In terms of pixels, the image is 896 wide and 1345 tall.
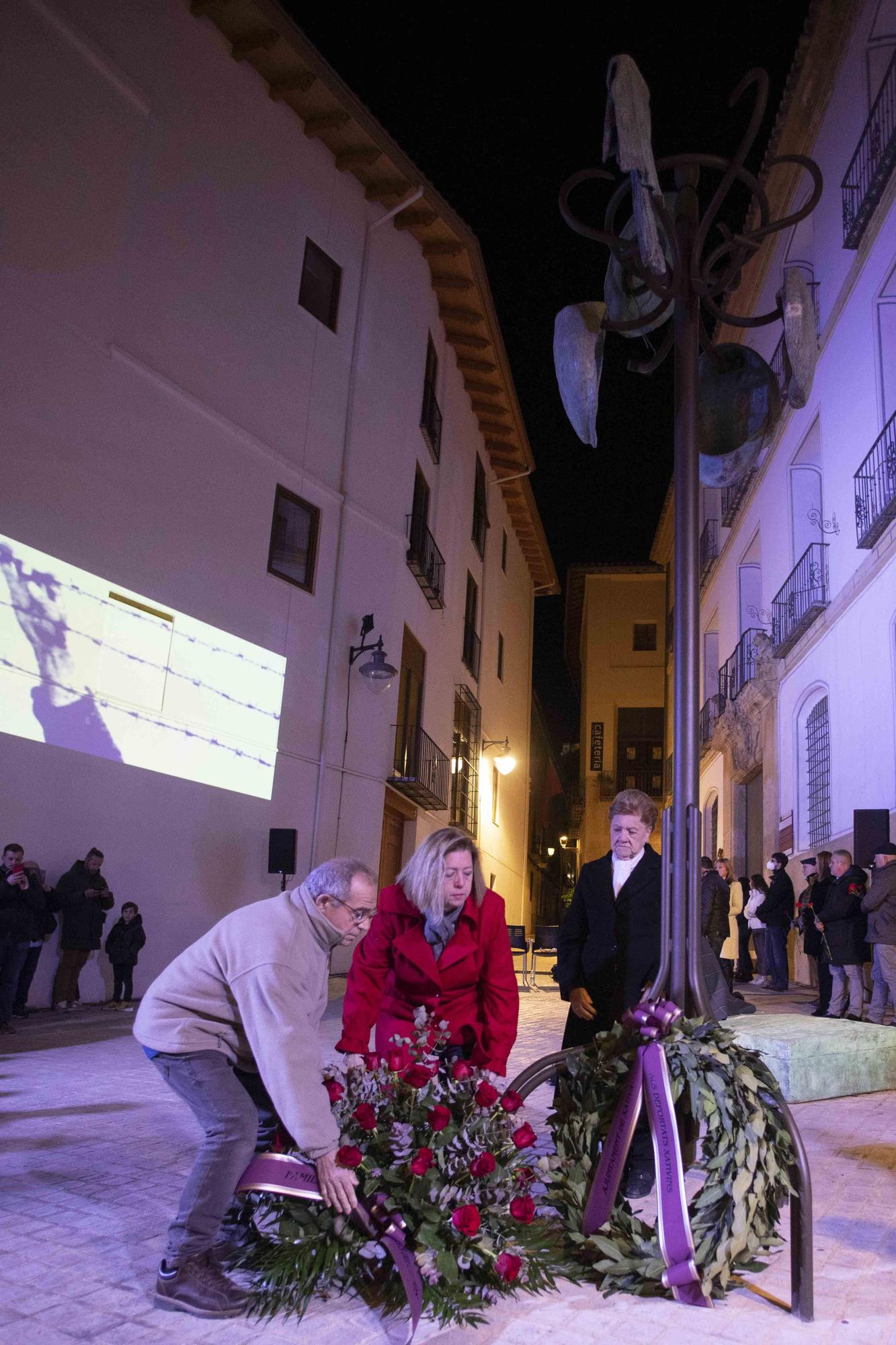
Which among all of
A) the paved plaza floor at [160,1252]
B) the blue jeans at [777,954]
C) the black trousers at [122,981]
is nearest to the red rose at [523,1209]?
the paved plaza floor at [160,1252]

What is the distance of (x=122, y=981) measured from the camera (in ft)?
37.2

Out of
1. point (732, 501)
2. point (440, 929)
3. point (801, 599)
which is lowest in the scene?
point (440, 929)

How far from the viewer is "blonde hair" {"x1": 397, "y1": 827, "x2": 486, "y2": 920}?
13.4 feet

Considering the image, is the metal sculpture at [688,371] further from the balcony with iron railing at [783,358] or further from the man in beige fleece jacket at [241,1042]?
the man in beige fleece jacket at [241,1042]

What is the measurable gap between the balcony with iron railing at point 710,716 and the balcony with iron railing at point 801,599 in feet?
17.2

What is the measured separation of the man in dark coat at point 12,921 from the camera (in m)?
9.02

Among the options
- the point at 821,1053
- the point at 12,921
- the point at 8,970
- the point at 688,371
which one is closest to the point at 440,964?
the point at 688,371

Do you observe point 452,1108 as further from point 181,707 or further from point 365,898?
point 181,707

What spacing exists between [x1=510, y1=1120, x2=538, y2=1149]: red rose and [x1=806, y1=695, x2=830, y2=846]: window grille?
12975 mm

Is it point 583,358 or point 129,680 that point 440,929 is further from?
point 129,680

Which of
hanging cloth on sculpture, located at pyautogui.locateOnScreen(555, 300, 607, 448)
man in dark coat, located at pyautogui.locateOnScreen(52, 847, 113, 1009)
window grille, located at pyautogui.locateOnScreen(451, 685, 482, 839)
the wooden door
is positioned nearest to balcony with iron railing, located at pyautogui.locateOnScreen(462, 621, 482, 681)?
window grille, located at pyautogui.locateOnScreen(451, 685, 482, 839)

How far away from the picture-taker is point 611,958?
457 cm

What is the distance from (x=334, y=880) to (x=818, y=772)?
576 inches

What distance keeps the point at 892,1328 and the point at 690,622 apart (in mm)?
2407
